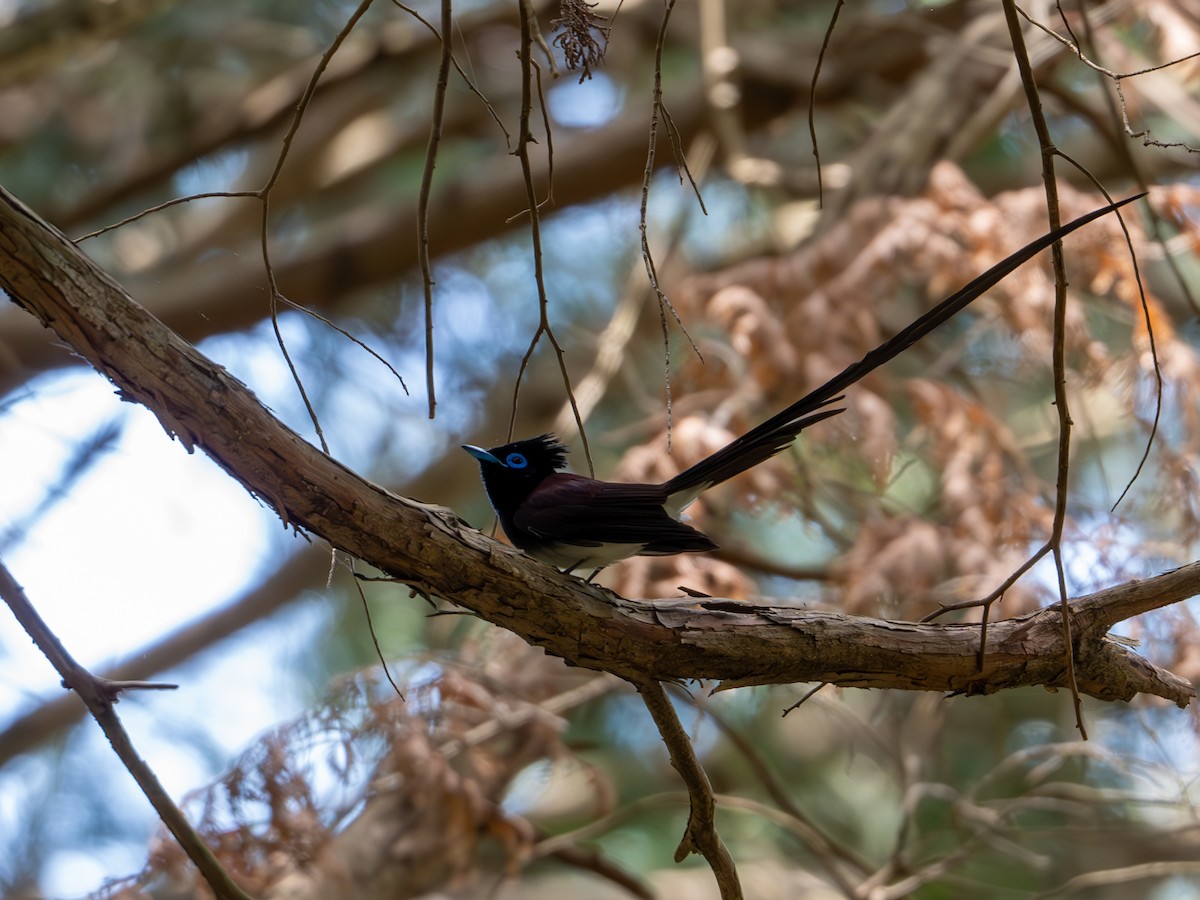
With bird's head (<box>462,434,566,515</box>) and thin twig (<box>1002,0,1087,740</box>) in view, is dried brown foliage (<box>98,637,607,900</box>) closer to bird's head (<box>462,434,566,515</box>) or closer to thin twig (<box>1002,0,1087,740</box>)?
bird's head (<box>462,434,566,515</box>)

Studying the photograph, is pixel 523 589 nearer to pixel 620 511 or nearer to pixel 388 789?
pixel 620 511

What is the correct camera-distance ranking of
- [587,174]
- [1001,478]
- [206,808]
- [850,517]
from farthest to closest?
[587,174], [850,517], [1001,478], [206,808]

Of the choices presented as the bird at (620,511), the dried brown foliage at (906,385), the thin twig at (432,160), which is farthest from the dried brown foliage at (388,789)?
the thin twig at (432,160)

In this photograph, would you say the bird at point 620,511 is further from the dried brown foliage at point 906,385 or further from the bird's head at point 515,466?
the dried brown foliage at point 906,385

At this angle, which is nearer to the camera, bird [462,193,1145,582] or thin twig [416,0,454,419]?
thin twig [416,0,454,419]

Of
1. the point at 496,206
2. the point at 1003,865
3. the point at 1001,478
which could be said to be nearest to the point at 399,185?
the point at 496,206

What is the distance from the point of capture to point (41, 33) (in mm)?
5508

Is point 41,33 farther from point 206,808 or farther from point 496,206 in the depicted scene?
point 206,808

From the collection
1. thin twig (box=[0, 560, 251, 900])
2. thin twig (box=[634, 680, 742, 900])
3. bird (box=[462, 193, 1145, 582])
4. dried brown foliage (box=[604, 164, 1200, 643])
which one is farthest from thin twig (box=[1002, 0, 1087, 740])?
dried brown foliage (box=[604, 164, 1200, 643])

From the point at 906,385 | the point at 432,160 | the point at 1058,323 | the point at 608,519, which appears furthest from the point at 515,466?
the point at 906,385

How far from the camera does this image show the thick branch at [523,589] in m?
1.56

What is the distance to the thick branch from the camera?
1557 mm

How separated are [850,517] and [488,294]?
8.19 ft

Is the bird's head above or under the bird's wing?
above
